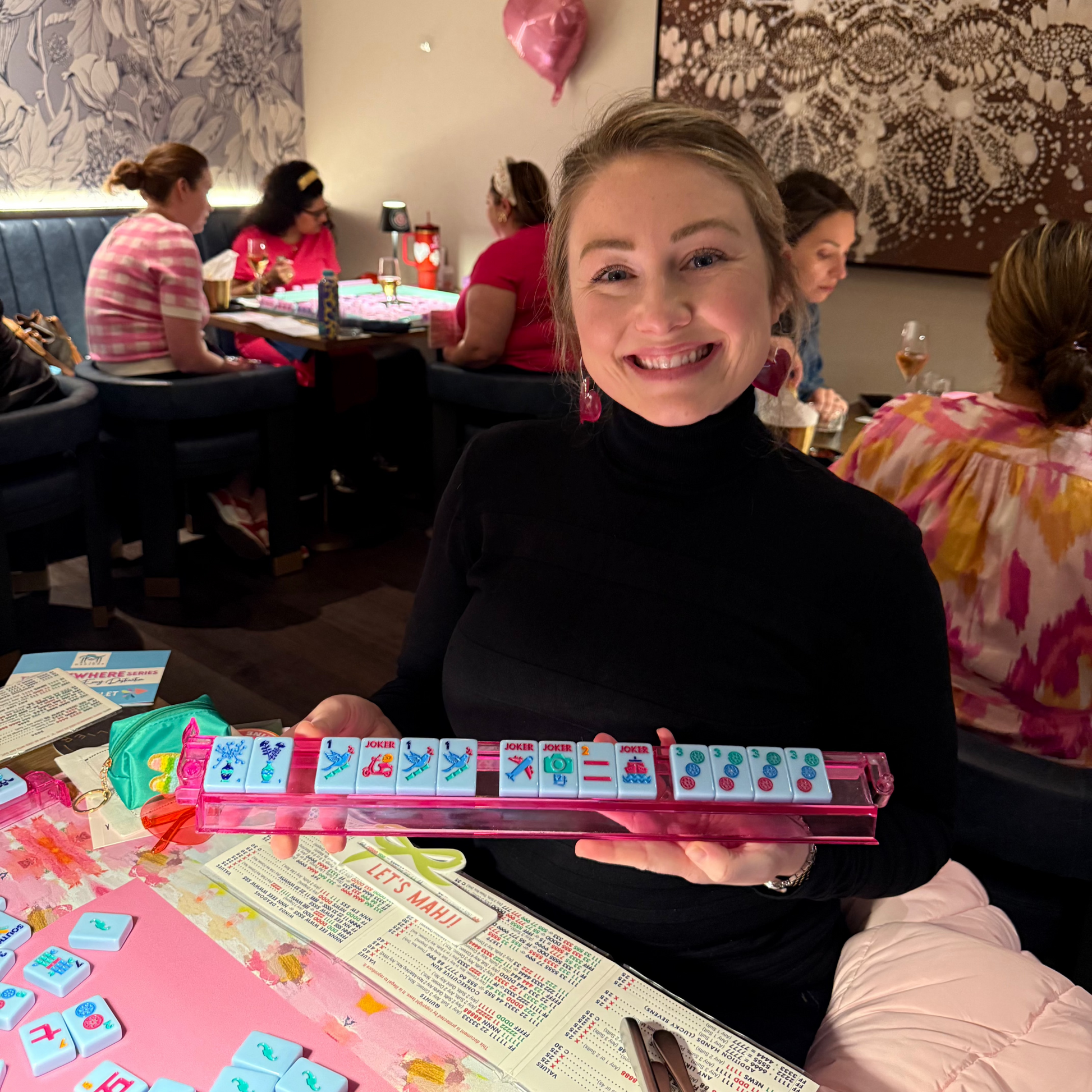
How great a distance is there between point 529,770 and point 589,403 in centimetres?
54

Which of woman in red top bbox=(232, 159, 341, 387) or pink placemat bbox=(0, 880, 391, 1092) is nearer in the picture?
pink placemat bbox=(0, 880, 391, 1092)

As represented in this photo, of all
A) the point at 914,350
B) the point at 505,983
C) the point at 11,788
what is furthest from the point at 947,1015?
the point at 914,350

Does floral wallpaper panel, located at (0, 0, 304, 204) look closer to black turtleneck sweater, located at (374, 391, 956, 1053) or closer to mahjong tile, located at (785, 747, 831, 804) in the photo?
black turtleneck sweater, located at (374, 391, 956, 1053)

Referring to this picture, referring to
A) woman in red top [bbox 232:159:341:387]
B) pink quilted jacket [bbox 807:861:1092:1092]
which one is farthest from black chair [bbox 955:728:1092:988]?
woman in red top [bbox 232:159:341:387]

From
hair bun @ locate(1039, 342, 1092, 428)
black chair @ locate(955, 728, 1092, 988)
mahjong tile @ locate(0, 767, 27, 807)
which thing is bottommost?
black chair @ locate(955, 728, 1092, 988)

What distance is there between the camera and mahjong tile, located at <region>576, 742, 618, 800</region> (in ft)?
2.58

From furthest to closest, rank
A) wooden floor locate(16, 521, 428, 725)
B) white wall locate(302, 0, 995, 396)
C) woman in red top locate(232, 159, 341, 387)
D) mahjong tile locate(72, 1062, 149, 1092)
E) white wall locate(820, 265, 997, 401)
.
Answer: woman in red top locate(232, 159, 341, 387) → white wall locate(302, 0, 995, 396) → white wall locate(820, 265, 997, 401) → wooden floor locate(16, 521, 428, 725) → mahjong tile locate(72, 1062, 149, 1092)

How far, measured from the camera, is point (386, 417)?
4.45 m

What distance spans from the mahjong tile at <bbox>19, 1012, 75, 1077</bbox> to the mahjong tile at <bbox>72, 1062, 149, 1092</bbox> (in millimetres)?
27

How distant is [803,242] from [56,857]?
90.1 inches

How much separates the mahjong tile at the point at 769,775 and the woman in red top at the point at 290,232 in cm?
382

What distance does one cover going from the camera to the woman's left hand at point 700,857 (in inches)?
31.2

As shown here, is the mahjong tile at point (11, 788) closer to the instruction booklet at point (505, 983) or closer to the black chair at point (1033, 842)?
the instruction booklet at point (505, 983)

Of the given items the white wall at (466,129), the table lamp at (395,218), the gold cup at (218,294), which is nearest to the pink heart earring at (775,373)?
the white wall at (466,129)
